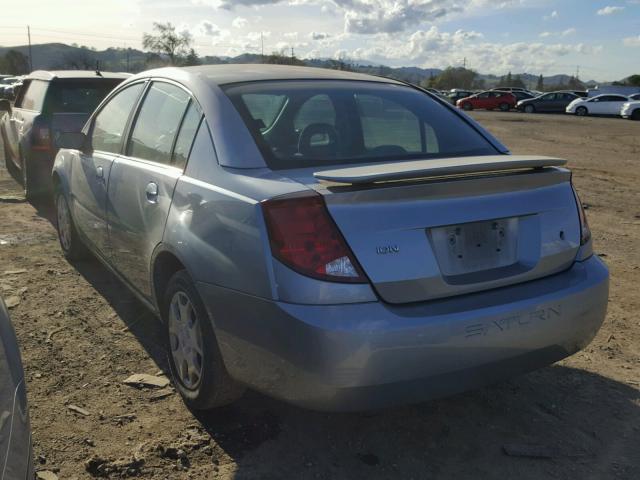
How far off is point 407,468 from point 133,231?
1.99 meters

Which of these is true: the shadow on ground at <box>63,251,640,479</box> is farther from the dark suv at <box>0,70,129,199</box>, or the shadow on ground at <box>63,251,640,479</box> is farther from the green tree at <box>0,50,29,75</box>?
the green tree at <box>0,50,29,75</box>

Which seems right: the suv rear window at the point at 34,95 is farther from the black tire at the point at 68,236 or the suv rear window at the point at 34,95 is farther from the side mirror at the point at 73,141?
the side mirror at the point at 73,141

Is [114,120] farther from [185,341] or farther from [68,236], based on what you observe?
[185,341]

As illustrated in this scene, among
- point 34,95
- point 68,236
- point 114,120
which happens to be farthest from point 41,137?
point 114,120

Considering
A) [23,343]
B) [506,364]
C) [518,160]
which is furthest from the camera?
[23,343]

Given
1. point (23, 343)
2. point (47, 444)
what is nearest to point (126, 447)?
point (47, 444)

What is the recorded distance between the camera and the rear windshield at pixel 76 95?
25.1 ft

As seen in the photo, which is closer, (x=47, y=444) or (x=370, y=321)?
(x=370, y=321)

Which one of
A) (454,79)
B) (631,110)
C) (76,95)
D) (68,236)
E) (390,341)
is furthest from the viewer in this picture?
(454,79)

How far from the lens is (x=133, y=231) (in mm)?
3529

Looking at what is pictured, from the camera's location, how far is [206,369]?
113 inches

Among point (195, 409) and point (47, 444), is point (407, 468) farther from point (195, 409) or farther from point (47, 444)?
point (47, 444)

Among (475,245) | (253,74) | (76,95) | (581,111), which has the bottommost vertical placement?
(581,111)

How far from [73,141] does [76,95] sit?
3.53 meters
